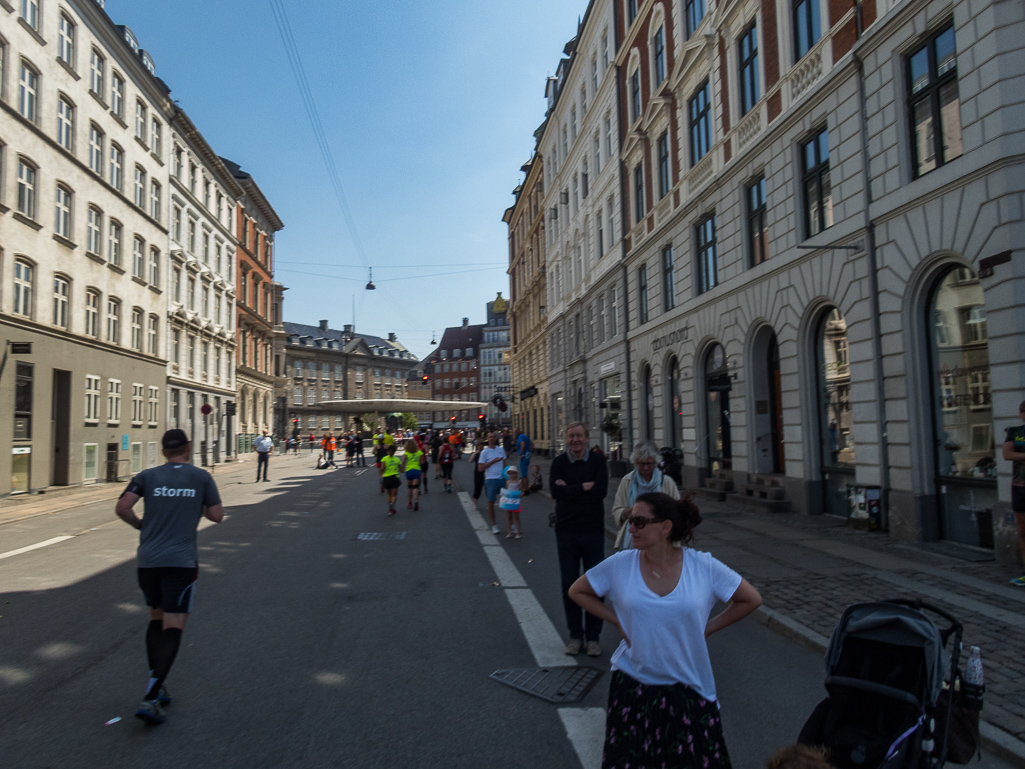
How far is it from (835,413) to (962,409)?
3251 millimetres

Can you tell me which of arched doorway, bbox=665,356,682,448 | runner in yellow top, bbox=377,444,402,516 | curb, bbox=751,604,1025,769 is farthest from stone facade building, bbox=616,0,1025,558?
runner in yellow top, bbox=377,444,402,516

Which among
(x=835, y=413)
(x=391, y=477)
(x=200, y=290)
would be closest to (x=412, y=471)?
(x=391, y=477)

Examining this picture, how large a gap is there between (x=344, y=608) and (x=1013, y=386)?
772 centimetres

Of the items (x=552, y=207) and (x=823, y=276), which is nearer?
(x=823, y=276)

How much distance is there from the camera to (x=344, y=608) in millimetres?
7145

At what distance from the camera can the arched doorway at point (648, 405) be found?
23.8 metres

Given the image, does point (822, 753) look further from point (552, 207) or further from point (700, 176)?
point (552, 207)

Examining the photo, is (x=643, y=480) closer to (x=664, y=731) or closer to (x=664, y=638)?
(x=664, y=638)

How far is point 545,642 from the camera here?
19.7ft

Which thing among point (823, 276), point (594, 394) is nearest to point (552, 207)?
point (594, 394)

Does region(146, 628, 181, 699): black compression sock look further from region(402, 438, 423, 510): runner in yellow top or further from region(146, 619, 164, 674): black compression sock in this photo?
region(402, 438, 423, 510): runner in yellow top

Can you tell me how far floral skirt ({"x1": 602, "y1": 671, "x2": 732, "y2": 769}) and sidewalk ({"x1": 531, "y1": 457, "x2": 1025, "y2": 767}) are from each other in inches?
86.2

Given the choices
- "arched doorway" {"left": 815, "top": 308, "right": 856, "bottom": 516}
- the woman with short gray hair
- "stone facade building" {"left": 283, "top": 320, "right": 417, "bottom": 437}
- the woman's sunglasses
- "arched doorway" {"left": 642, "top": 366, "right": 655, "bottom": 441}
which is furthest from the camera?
"stone facade building" {"left": 283, "top": 320, "right": 417, "bottom": 437}

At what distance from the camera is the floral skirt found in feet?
8.67
